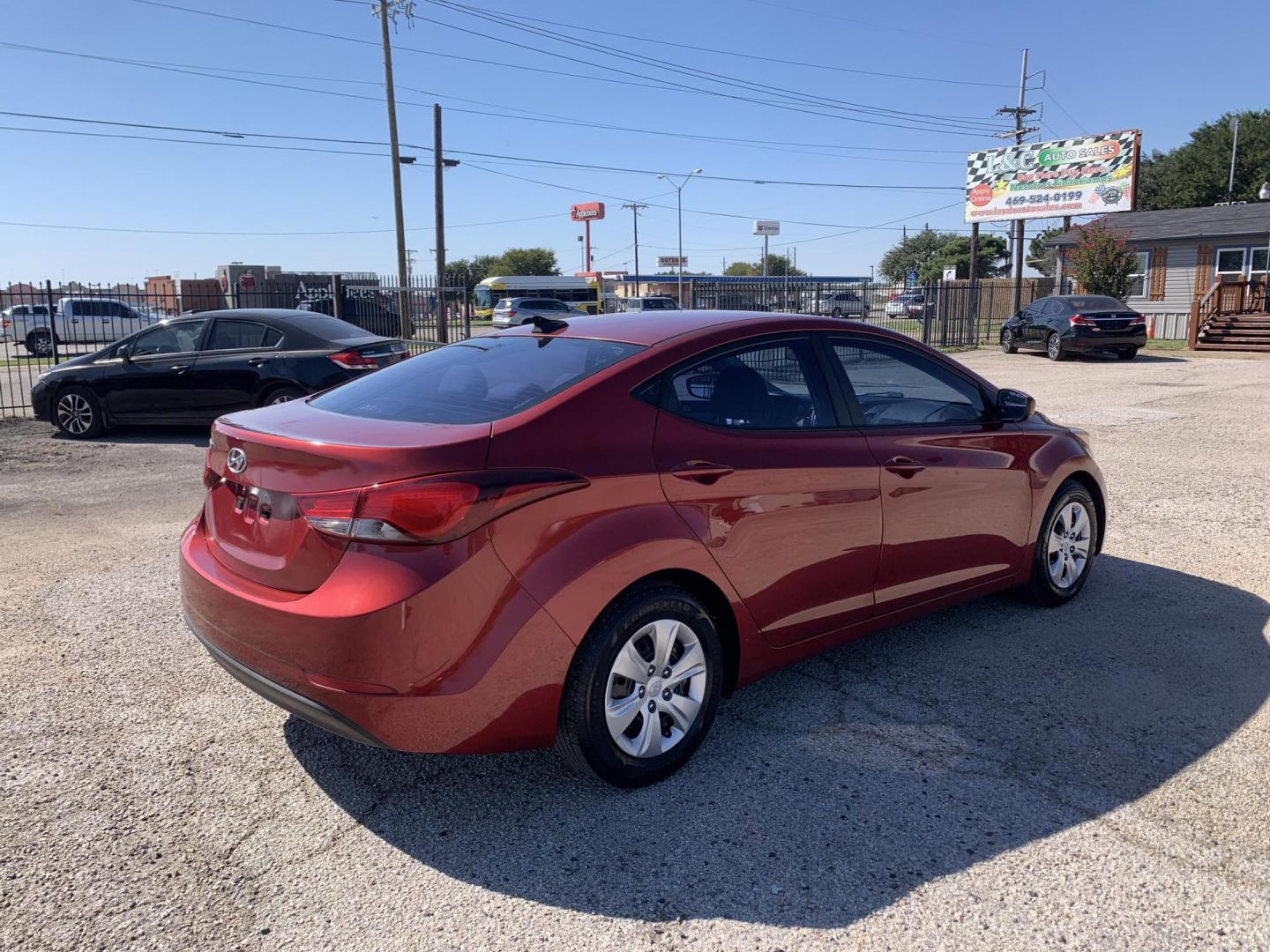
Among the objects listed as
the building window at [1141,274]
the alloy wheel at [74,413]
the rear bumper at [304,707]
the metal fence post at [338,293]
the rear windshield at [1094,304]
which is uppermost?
the building window at [1141,274]

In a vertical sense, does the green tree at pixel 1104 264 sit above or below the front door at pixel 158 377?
above

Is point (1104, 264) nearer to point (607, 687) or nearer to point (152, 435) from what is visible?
point (152, 435)

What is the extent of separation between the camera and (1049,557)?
196 inches

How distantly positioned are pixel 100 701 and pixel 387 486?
210 centimetres

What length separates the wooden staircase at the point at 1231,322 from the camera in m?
24.9

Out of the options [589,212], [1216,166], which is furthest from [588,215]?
[1216,166]

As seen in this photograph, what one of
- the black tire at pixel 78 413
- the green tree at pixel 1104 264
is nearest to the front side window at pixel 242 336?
the black tire at pixel 78 413

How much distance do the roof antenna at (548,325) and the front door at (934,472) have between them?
1131 mm

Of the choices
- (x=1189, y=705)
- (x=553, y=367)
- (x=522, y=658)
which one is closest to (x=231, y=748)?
(x=522, y=658)

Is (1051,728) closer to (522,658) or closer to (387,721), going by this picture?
(522,658)

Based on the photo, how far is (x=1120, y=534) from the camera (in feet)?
22.0

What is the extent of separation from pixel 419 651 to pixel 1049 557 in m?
3.53

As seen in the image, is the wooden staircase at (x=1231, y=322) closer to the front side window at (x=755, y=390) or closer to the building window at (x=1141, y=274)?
the building window at (x=1141, y=274)

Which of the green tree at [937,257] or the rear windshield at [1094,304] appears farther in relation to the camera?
the green tree at [937,257]
